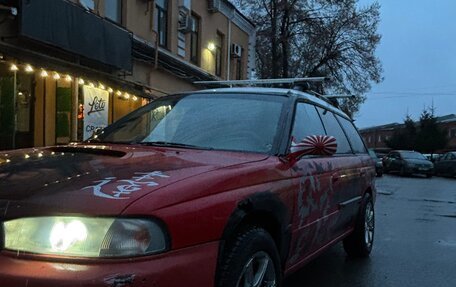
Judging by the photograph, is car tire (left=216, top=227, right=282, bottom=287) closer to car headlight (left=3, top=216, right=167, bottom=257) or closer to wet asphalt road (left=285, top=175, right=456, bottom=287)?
car headlight (left=3, top=216, right=167, bottom=257)

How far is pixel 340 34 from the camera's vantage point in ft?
109

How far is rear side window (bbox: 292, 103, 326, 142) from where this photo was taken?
427 centimetres

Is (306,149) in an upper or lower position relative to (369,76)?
lower

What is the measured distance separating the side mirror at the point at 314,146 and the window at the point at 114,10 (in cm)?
1061

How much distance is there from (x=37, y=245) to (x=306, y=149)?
192 centimetres

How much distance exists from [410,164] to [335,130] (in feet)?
82.1

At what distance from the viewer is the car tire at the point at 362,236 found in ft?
19.9

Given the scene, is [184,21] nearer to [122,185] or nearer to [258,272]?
[258,272]

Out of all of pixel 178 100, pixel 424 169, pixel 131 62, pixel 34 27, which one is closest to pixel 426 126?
pixel 424 169

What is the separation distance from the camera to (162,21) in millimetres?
16391

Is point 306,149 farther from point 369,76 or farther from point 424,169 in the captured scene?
point 369,76

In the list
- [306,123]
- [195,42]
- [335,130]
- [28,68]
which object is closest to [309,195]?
[306,123]

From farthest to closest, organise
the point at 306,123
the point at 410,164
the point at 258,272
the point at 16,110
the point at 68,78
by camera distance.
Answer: the point at 410,164 → the point at 68,78 → the point at 16,110 → the point at 306,123 → the point at 258,272

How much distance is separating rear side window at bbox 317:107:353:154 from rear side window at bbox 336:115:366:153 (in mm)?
189
